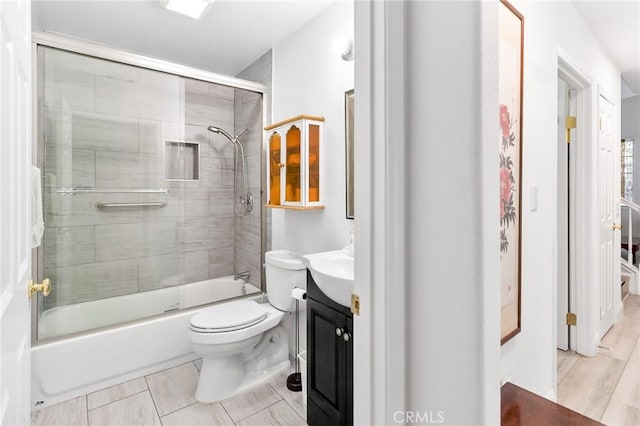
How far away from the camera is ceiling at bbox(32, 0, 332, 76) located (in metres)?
2.17

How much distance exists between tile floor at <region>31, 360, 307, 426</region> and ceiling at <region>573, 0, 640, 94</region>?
287cm

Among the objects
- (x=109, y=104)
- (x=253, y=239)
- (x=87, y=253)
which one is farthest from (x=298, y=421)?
(x=109, y=104)

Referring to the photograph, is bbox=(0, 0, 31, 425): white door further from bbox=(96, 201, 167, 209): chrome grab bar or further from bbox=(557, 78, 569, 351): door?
bbox=(557, 78, 569, 351): door

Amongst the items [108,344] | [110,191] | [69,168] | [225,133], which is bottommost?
[108,344]

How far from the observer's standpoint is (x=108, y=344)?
2098mm

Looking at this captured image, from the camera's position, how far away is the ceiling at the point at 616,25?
2.06 meters

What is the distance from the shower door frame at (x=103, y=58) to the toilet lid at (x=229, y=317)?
1.84 ft

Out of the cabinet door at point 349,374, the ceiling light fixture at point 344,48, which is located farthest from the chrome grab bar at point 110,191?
the cabinet door at point 349,374

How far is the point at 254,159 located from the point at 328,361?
1.87 metres

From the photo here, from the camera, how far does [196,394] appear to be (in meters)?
1.97

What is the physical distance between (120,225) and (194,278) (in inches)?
27.2

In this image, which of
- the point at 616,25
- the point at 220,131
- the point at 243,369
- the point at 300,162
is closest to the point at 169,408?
the point at 243,369

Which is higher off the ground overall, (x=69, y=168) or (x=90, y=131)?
(x=90, y=131)

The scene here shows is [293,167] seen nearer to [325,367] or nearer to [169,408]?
[325,367]
